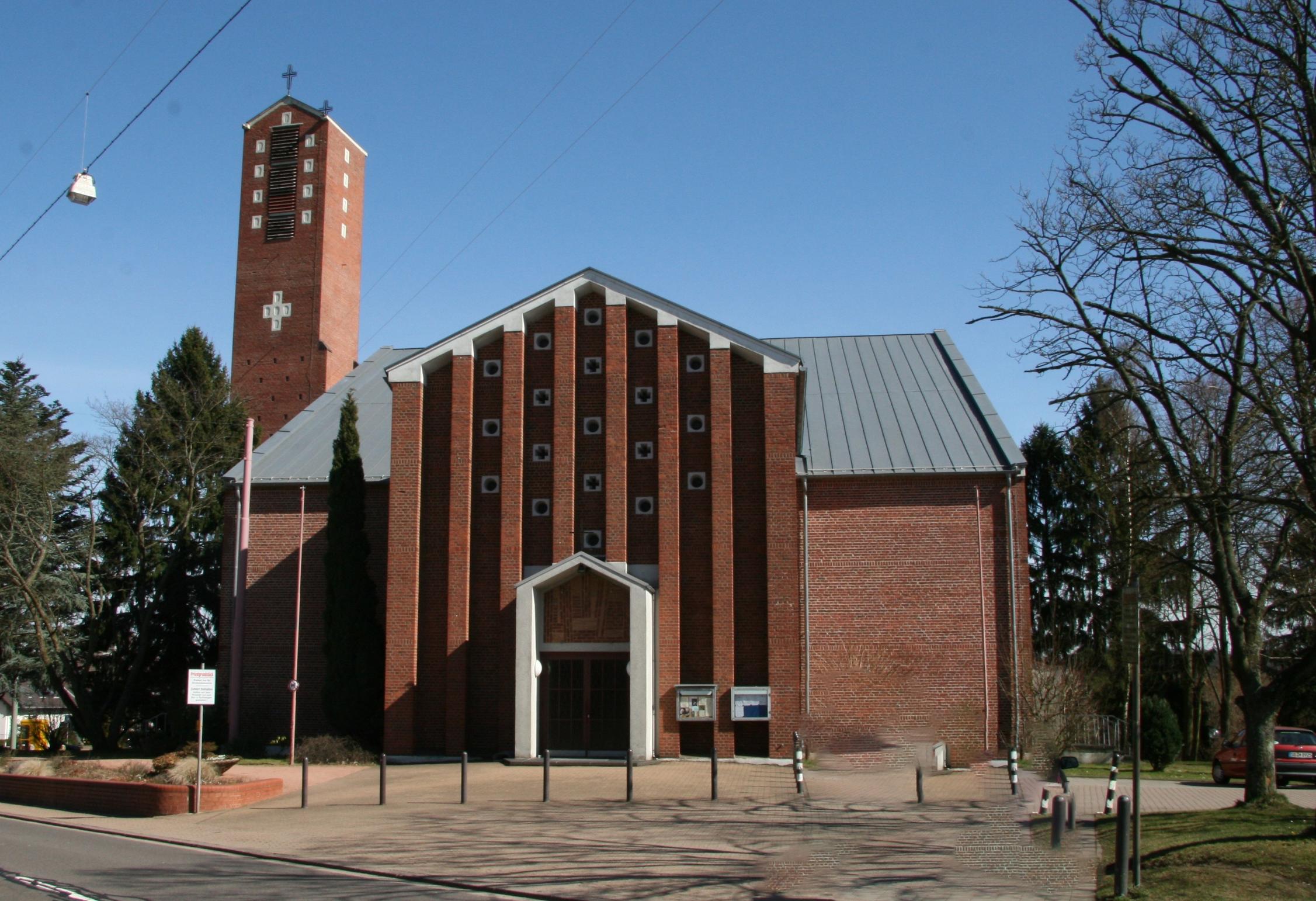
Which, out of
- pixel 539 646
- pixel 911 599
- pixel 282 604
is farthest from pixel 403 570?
pixel 911 599

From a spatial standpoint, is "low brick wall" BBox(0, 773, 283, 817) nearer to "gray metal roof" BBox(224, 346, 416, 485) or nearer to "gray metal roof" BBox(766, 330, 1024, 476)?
"gray metal roof" BBox(224, 346, 416, 485)

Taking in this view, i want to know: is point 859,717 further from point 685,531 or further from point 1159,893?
point 1159,893

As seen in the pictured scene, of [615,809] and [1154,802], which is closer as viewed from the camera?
[615,809]

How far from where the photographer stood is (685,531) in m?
25.6

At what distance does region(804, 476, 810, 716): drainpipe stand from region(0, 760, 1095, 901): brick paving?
5.96 m

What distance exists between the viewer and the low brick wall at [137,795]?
1902cm

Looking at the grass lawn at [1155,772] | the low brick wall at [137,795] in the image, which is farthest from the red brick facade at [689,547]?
the low brick wall at [137,795]

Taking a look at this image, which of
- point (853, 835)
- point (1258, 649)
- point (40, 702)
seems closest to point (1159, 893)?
point (853, 835)

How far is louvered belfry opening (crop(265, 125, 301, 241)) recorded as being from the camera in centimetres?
4131

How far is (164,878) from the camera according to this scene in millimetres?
12688

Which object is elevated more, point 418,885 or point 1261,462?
point 1261,462

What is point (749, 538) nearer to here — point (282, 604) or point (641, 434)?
point (641, 434)

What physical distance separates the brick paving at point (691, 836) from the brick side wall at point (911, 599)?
6958mm

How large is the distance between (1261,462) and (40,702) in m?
69.6
